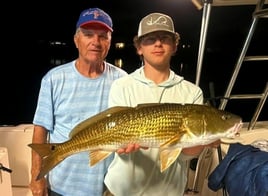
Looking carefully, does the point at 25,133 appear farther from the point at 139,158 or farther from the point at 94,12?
the point at 139,158

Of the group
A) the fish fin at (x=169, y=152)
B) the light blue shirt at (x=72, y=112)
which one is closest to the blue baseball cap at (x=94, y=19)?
the light blue shirt at (x=72, y=112)

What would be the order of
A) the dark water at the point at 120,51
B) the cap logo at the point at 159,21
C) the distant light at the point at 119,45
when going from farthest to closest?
the distant light at the point at 119,45 → the dark water at the point at 120,51 → the cap logo at the point at 159,21

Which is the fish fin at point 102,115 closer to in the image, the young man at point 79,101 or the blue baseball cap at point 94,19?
the young man at point 79,101

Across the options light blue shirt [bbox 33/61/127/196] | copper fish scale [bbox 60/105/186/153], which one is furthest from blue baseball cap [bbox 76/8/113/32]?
copper fish scale [bbox 60/105/186/153]

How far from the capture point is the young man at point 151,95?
169 centimetres

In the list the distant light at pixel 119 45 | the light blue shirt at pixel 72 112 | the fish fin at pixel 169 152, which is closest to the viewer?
the fish fin at pixel 169 152

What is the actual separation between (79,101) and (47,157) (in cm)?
47

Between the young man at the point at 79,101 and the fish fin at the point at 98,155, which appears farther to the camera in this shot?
the young man at the point at 79,101

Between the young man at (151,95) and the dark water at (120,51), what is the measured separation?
8566mm

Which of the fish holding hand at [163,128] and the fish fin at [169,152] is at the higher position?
the fish holding hand at [163,128]

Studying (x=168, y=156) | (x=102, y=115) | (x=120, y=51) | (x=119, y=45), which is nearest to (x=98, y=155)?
(x=102, y=115)

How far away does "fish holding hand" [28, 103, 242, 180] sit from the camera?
1500mm

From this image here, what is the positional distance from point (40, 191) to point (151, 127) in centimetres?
94

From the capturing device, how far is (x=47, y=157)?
5.49ft
